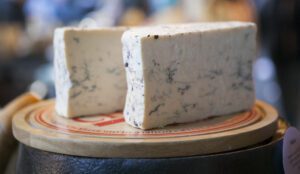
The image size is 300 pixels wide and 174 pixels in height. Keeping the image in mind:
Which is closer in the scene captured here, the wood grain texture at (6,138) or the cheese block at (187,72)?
the cheese block at (187,72)

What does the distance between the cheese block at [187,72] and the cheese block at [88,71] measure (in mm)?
131

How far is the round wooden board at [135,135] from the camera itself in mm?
881

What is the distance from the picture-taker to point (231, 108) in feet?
3.78

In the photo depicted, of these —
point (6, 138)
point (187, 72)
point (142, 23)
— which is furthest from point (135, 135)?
point (142, 23)

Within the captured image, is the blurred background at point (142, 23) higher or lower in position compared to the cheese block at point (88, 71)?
lower

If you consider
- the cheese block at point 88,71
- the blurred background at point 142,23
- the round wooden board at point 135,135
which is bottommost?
the blurred background at point 142,23

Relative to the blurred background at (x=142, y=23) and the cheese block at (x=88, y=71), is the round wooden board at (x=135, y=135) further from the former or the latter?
the blurred background at (x=142, y=23)

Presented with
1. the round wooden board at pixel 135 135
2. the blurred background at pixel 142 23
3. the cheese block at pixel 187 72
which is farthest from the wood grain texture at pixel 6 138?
the blurred background at pixel 142 23

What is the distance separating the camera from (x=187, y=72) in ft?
3.42

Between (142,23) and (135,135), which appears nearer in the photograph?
(135,135)

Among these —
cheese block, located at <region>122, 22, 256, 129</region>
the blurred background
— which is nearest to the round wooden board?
cheese block, located at <region>122, 22, 256, 129</region>

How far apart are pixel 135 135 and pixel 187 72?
0.19 metres

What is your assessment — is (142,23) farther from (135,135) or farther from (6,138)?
(135,135)

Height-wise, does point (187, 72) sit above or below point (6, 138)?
above
